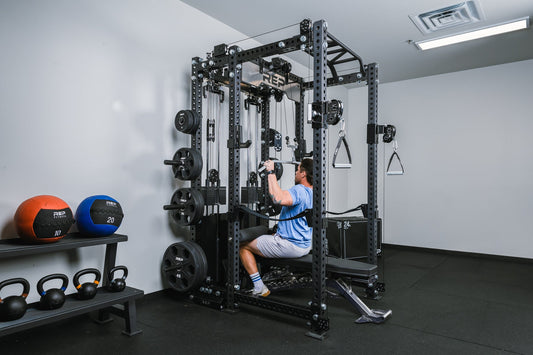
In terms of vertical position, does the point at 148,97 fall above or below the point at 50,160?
above

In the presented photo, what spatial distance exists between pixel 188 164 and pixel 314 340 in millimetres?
1549

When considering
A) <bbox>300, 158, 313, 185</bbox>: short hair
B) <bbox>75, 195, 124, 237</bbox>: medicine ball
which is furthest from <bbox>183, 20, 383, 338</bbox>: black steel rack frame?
<bbox>75, 195, 124, 237</bbox>: medicine ball

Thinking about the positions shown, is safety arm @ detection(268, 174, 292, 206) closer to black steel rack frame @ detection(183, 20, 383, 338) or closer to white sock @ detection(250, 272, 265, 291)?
black steel rack frame @ detection(183, 20, 383, 338)

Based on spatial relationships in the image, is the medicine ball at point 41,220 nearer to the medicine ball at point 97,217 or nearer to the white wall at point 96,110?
the medicine ball at point 97,217

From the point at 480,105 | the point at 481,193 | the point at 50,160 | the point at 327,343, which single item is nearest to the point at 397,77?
the point at 480,105

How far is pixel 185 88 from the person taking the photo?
3.31m

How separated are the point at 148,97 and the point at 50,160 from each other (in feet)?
3.08

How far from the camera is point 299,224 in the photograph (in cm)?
277

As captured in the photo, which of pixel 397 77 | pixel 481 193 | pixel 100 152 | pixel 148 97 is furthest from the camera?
pixel 397 77

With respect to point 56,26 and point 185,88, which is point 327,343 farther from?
point 56,26

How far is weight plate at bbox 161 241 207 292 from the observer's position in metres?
2.74

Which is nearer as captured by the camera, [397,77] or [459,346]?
[459,346]

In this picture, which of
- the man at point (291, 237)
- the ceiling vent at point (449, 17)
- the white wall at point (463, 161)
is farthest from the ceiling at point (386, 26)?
the man at point (291, 237)

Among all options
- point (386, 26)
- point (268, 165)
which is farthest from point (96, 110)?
point (386, 26)
